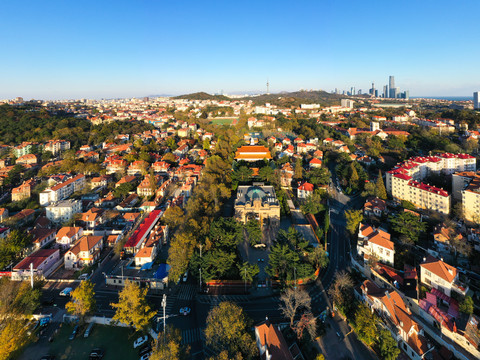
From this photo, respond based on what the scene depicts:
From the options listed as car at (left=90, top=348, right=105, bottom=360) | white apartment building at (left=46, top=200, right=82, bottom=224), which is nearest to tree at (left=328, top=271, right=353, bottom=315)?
car at (left=90, top=348, right=105, bottom=360)

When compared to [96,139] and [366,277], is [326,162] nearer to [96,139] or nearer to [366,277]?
[366,277]


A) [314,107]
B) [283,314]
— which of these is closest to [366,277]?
[283,314]

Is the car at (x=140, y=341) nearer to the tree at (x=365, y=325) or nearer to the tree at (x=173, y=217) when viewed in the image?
the tree at (x=173, y=217)

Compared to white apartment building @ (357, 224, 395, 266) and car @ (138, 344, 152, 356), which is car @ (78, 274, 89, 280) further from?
white apartment building @ (357, 224, 395, 266)

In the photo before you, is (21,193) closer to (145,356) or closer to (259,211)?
(259,211)

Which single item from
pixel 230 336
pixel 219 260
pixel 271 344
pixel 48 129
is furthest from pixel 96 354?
pixel 48 129
